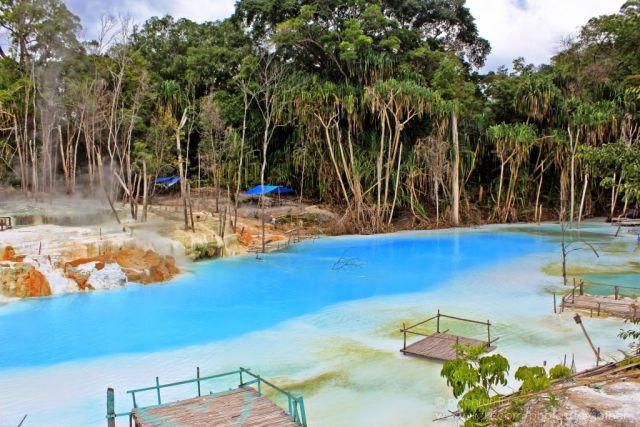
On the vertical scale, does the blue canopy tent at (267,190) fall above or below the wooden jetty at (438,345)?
above

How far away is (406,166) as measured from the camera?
1134 inches

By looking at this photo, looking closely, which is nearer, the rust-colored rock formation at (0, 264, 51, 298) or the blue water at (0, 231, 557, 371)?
the blue water at (0, 231, 557, 371)

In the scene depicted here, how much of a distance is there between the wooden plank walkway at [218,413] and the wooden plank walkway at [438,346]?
4.03m

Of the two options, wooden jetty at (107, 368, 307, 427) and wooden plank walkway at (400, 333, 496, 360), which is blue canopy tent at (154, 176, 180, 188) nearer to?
wooden plank walkway at (400, 333, 496, 360)

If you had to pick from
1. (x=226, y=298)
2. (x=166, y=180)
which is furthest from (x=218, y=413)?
(x=166, y=180)

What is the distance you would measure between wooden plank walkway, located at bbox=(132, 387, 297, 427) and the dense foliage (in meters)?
18.7

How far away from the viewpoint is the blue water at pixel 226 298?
37.3 feet

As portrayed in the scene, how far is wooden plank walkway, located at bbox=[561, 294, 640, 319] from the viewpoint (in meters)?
11.6

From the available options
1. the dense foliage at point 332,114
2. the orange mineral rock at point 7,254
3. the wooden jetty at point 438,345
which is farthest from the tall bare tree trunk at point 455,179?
the orange mineral rock at point 7,254

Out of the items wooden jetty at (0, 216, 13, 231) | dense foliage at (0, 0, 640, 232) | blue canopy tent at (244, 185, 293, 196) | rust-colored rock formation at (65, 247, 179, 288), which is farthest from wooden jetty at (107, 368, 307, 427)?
blue canopy tent at (244, 185, 293, 196)

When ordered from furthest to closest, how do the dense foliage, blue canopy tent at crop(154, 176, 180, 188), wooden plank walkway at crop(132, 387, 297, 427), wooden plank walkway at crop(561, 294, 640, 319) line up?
blue canopy tent at crop(154, 176, 180, 188) < the dense foliage < wooden plank walkway at crop(561, 294, 640, 319) < wooden plank walkway at crop(132, 387, 297, 427)

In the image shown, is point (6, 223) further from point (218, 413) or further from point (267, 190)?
point (218, 413)

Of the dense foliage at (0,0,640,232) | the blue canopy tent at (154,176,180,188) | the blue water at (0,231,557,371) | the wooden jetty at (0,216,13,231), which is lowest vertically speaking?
the blue water at (0,231,557,371)

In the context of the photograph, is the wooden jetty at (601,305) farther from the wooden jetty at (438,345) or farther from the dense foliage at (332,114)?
the dense foliage at (332,114)
